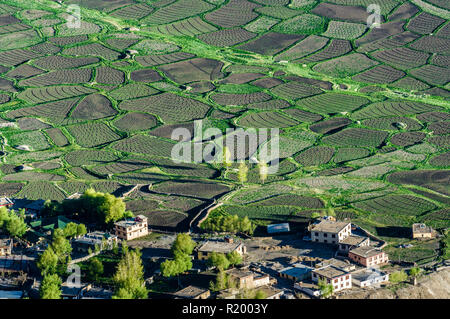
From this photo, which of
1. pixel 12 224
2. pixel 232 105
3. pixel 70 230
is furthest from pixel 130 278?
pixel 232 105

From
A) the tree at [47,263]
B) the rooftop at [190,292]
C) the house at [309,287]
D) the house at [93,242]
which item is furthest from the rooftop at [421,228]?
the tree at [47,263]

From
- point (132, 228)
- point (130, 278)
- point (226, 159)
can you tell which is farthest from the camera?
point (226, 159)

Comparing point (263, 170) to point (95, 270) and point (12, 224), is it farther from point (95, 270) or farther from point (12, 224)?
point (95, 270)

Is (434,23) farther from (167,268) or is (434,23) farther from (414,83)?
(167,268)

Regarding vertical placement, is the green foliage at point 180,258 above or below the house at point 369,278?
above

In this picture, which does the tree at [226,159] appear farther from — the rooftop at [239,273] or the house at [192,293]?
the house at [192,293]
